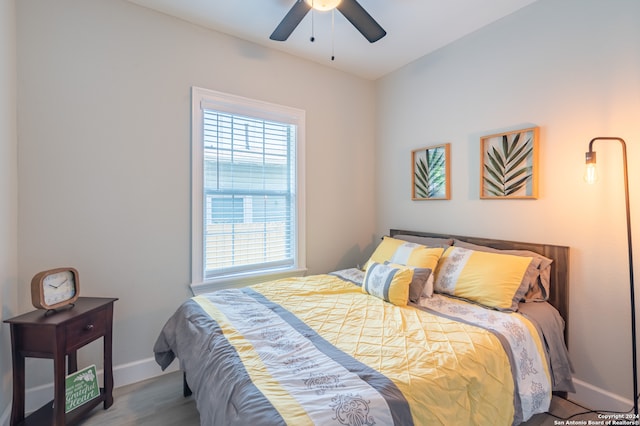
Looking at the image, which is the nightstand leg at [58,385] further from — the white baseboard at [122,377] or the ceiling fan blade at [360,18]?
the ceiling fan blade at [360,18]

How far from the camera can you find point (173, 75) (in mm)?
2340

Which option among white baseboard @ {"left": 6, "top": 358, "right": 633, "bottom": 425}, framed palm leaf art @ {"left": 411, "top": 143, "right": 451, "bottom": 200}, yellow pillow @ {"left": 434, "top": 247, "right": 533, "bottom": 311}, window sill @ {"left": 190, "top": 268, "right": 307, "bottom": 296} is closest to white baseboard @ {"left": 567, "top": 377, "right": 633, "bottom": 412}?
white baseboard @ {"left": 6, "top": 358, "right": 633, "bottom": 425}

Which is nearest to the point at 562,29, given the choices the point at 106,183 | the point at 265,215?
the point at 265,215

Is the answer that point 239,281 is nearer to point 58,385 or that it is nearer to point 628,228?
point 58,385

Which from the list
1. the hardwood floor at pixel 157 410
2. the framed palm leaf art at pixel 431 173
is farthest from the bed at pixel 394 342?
the framed palm leaf art at pixel 431 173

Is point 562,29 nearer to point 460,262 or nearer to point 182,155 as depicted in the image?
point 460,262

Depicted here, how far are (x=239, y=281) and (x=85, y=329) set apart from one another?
3.68ft

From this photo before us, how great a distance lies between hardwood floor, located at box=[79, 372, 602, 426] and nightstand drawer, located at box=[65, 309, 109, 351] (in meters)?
0.51

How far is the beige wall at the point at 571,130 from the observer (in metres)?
1.81

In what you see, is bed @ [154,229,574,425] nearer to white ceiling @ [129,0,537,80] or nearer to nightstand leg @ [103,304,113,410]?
nightstand leg @ [103,304,113,410]

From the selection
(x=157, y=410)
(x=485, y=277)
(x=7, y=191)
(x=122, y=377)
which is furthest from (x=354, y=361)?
(x=7, y=191)

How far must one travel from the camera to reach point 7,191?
1.75m

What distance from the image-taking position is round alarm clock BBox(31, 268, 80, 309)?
5.39 feet

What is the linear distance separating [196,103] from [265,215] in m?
1.13
